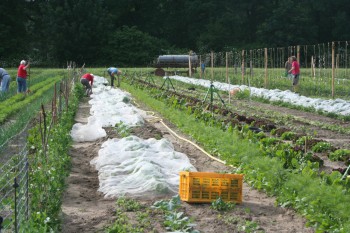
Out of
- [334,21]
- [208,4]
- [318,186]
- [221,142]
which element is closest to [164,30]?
[208,4]

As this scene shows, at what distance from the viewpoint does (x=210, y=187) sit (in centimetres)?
723

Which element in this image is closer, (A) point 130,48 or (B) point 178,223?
(B) point 178,223

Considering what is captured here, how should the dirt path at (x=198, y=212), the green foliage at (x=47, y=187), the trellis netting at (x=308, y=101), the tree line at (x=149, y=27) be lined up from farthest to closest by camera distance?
the tree line at (x=149, y=27) → the trellis netting at (x=308, y=101) → the dirt path at (x=198, y=212) → the green foliage at (x=47, y=187)

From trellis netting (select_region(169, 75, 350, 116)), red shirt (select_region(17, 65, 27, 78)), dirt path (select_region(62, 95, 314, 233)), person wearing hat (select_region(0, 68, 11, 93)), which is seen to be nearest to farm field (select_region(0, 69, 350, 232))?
dirt path (select_region(62, 95, 314, 233))

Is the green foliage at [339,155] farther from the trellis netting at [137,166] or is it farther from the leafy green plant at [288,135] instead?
the trellis netting at [137,166]

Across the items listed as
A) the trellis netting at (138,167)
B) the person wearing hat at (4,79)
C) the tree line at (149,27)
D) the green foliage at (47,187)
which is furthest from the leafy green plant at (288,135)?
the tree line at (149,27)

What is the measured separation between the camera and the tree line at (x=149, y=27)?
53688mm

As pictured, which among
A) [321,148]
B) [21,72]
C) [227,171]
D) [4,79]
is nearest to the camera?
[227,171]

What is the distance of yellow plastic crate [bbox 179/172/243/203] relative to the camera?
7172 millimetres

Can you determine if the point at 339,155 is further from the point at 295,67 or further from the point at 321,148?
the point at 295,67

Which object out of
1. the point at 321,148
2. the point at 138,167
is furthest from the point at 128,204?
the point at 321,148

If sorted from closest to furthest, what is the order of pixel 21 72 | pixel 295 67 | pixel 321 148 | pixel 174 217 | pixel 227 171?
1. pixel 174 217
2. pixel 227 171
3. pixel 321 148
4. pixel 21 72
5. pixel 295 67

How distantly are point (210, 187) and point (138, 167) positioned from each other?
144 cm

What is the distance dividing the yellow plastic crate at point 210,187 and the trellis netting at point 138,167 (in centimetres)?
51
